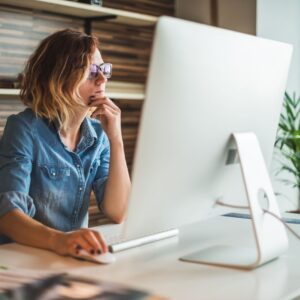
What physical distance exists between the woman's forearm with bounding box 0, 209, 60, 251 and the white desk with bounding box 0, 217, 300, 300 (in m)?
0.02

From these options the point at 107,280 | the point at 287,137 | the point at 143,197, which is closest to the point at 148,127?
the point at 143,197

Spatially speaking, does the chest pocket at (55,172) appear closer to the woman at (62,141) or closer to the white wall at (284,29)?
the woman at (62,141)

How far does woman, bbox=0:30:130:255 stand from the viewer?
6.56 feet

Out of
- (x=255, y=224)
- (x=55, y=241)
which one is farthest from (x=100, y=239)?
(x=255, y=224)

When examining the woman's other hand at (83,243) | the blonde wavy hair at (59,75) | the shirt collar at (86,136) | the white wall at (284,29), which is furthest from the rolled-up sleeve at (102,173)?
the white wall at (284,29)

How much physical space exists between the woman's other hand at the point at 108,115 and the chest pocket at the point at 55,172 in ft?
0.59

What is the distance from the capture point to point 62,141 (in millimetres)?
2082

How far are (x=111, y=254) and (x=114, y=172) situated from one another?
474mm

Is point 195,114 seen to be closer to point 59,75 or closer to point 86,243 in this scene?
point 86,243

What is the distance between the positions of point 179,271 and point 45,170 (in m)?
0.62

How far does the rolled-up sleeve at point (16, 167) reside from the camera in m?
1.89

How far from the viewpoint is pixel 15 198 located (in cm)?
189

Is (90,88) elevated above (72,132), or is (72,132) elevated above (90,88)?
(90,88)

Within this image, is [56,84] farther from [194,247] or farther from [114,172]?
[194,247]
